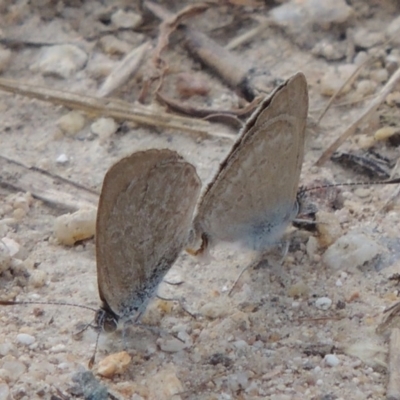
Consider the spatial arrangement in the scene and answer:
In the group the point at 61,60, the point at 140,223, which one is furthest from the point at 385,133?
the point at 61,60

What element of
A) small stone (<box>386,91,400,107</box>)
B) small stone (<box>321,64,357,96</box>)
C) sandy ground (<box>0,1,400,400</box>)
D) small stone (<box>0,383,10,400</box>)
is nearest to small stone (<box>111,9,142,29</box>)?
sandy ground (<box>0,1,400,400</box>)

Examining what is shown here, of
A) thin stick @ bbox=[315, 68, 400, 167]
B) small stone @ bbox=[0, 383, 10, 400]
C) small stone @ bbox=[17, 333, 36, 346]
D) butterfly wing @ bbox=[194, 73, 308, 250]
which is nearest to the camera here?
small stone @ bbox=[0, 383, 10, 400]

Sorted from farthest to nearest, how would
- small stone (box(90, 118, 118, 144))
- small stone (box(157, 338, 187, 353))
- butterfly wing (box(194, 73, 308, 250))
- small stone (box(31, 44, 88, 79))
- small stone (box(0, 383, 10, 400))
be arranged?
small stone (box(31, 44, 88, 79)) → small stone (box(90, 118, 118, 144)) → butterfly wing (box(194, 73, 308, 250)) → small stone (box(157, 338, 187, 353)) → small stone (box(0, 383, 10, 400))

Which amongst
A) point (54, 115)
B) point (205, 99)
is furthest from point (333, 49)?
point (54, 115)

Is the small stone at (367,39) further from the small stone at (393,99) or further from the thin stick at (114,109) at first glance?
the thin stick at (114,109)

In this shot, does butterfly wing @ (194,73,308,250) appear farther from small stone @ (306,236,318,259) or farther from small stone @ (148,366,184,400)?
small stone @ (148,366,184,400)

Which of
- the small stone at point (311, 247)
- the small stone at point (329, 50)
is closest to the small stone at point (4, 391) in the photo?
the small stone at point (311, 247)

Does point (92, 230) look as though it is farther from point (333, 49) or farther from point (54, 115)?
point (333, 49)
